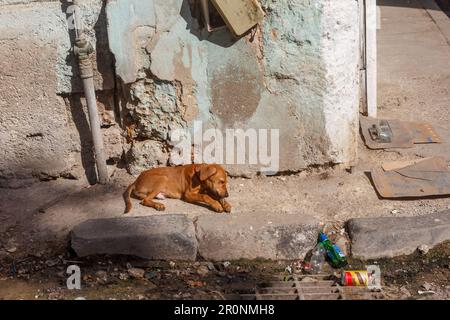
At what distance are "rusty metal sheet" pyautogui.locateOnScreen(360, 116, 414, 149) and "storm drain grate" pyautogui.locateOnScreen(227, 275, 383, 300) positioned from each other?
1758mm

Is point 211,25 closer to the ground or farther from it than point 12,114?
farther from it

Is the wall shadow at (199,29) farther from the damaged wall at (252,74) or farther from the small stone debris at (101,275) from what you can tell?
the small stone debris at (101,275)

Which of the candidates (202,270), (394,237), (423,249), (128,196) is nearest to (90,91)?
(128,196)

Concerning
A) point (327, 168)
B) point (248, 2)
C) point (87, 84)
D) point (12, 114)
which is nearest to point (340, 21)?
point (248, 2)

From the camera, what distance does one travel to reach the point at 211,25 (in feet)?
18.5

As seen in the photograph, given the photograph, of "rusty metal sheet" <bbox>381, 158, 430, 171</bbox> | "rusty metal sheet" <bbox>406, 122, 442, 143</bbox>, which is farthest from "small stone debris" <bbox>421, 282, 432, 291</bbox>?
"rusty metal sheet" <bbox>406, 122, 442, 143</bbox>

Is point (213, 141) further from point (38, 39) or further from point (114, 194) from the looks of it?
point (38, 39)

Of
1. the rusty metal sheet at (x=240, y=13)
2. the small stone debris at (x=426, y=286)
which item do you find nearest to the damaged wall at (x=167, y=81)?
the rusty metal sheet at (x=240, y=13)

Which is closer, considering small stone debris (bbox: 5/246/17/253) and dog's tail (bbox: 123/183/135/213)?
small stone debris (bbox: 5/246/17/253)

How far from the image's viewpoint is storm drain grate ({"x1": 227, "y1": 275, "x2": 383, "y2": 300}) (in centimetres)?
488

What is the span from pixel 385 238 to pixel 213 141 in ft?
5.50

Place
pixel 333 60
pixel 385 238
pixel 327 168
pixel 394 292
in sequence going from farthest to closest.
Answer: pixel 327 168 → pixel 333 60 → pixel 385 238 → pixel 394 292

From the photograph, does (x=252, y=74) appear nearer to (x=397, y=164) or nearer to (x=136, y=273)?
(x=397, y=164)

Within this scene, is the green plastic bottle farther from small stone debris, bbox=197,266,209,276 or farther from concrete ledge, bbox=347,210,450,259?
small stone debris, bbox=197,266,209,276
